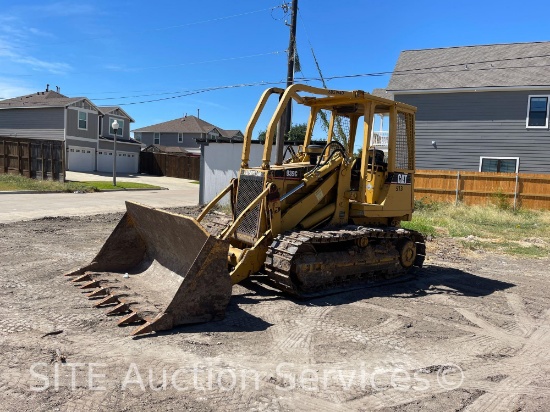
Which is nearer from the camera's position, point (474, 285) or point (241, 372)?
point (241, 372)

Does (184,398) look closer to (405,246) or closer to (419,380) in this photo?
(419,380)

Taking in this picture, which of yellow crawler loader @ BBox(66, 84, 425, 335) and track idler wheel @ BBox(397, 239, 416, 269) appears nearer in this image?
yellow crawler loader @ BBox(66, 84, 425, 335)

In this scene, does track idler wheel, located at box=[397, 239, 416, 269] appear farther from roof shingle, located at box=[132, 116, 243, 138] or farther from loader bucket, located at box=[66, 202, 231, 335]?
roof shingle, located at box=[132, 116, 243, 138]

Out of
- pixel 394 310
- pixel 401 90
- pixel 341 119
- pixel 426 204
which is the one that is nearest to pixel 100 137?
pixel 401 90

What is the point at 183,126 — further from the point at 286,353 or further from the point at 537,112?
the point at 286,353

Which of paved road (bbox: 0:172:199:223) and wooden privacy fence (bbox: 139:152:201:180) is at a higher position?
wooden privacy fence (bbox: 139:152:201:180)

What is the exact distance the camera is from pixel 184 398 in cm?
380

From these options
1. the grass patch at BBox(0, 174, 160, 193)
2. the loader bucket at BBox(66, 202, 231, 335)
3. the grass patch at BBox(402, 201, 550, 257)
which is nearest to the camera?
the loader bucket at BBox(66, 202, 231, 335)

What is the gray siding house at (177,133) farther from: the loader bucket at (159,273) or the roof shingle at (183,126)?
the loader bucket at (159,273)

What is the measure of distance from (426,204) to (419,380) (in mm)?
16515

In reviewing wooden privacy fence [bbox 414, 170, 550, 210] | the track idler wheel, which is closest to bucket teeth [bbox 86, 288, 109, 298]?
the track idler wheel

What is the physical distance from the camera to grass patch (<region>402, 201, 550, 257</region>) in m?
12.6

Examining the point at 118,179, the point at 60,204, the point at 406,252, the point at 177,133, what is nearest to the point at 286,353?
the point at 406,252

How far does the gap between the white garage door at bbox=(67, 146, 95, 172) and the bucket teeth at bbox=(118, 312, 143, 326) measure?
35.1m
